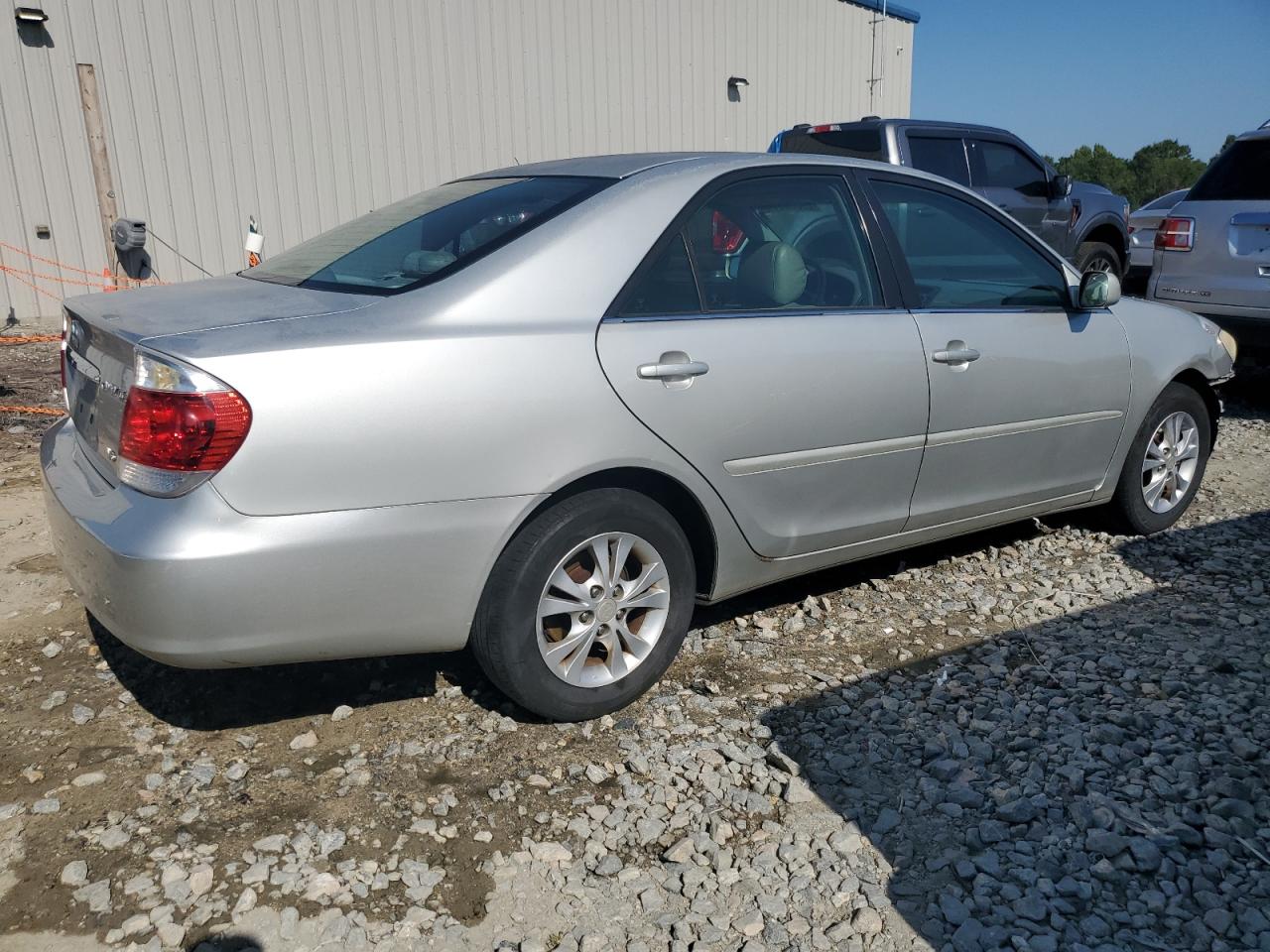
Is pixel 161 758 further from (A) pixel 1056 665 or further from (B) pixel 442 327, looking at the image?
(A) pixel 1056 665

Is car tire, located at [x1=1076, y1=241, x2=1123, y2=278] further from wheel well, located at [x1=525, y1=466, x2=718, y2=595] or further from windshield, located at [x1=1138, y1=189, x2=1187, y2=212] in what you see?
wheel well, located at [x1=525, y1=466, x2=718, y2=595]

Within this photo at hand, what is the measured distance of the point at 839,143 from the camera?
870 cm

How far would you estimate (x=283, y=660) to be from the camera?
8.52 ft

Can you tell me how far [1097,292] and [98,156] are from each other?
9.10 meters

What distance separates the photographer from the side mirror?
157 inches

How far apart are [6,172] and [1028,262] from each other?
29.4 ft

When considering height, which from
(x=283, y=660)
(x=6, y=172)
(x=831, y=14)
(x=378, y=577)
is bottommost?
(x=283, y=660)

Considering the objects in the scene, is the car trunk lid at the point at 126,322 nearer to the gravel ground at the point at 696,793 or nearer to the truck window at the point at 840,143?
the gravel ground at the point at 696,793

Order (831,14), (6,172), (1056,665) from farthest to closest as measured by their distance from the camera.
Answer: (831,14)
(6,172)
(1056,665)

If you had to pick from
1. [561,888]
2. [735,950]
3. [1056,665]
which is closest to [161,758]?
[561,888]

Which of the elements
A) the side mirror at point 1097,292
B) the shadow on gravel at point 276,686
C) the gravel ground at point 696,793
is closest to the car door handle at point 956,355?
the side mirror at point 1097,292

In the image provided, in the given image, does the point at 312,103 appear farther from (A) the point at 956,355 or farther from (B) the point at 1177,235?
(A) the point at 956,355

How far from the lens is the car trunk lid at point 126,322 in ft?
8.49

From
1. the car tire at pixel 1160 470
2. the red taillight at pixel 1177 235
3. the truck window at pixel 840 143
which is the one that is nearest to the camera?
the car tire at pixel 1160 470
